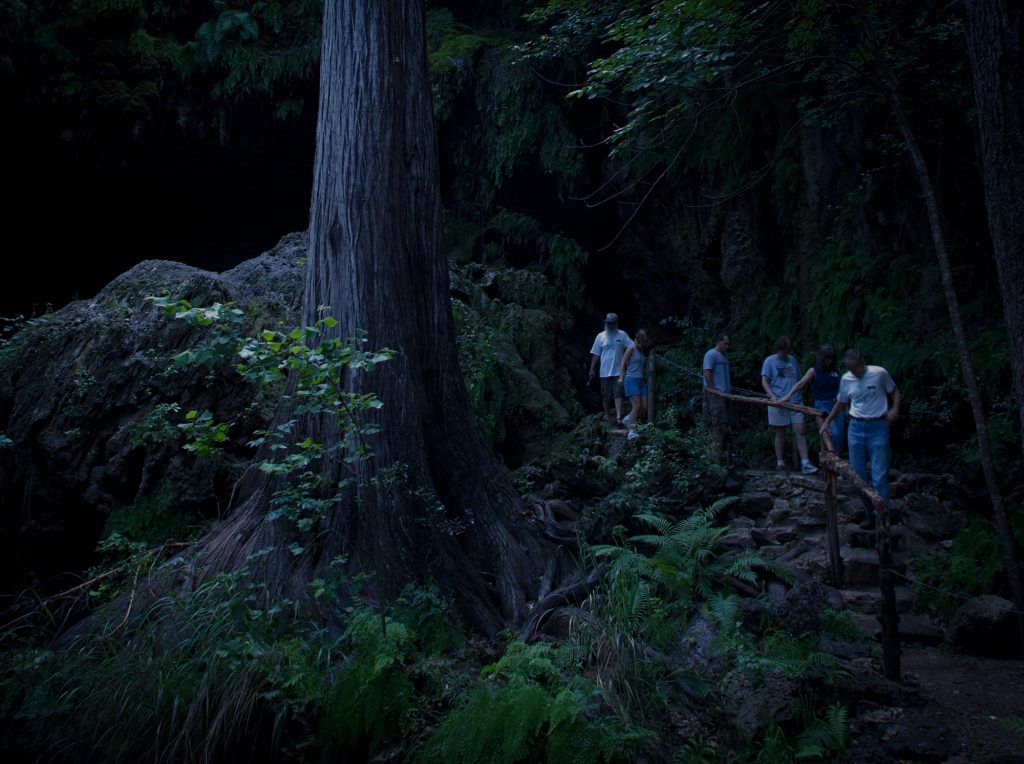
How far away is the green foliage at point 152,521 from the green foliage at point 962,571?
697 cm

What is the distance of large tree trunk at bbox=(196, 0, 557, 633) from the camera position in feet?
17.6

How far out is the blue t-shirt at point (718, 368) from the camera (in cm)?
1022

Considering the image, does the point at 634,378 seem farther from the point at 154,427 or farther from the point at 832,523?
the point at 154,427

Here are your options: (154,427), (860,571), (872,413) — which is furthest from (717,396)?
(154,427)

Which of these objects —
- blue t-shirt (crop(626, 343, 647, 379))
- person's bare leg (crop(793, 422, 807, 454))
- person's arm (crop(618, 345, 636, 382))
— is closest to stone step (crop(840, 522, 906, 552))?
person's bare leg (crop(793, 422, 807, 454))

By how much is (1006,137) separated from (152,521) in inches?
296

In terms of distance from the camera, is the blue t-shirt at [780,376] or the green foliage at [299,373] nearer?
the green foliage at [299,373]

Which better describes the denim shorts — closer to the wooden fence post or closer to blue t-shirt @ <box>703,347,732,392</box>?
blue t-shirt @ <box>703,347,732,392</box>

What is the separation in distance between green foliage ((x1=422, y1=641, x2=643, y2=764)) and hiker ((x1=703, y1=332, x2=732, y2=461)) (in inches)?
260

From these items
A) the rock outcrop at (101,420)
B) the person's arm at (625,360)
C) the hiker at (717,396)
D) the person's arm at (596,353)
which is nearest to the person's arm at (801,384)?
the hiker at (717,396)

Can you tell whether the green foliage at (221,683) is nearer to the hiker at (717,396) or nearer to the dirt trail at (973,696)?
the dirt trail at (973,696)

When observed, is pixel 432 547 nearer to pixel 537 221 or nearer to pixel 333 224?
pixel 333 224

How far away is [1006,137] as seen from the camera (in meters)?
4.99

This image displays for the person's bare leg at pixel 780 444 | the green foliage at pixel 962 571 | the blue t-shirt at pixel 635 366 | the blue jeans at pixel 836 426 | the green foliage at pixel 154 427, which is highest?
the blue t-shirt at pixel 635 366
